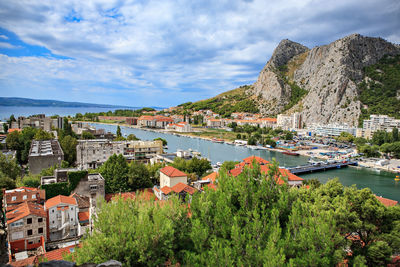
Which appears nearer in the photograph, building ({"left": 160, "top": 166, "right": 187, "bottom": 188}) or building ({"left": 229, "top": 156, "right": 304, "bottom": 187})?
building ({"left": 229, "top": 156, "right": 304, "bottom": 187})

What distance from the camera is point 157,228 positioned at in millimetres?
4172

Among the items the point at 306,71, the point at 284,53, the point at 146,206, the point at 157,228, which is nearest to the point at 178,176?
the point at 146,206

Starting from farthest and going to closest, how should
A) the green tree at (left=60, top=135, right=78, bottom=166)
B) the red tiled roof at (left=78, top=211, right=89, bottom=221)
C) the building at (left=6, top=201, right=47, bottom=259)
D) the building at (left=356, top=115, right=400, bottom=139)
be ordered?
the building at (left=356, top=115, right=400, bottom=139)
the green tree at (left=60, top=135, right=78, bottom=166)
the red tiled roof at (left=78, top=211, right=89, bottom=221)
the building at (left=6, top=201, right=47, bottom=259)

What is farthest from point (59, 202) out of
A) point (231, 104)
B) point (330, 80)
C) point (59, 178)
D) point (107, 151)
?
point (231, 104)

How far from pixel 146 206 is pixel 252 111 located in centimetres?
6901

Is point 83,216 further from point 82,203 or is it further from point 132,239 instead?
point 132,239

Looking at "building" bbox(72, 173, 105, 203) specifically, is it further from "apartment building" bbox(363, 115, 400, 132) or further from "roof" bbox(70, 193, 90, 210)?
"apartment building" bbox(363, 115, 400, 132)

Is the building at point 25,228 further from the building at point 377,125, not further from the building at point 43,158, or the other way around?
the building at point 377,125

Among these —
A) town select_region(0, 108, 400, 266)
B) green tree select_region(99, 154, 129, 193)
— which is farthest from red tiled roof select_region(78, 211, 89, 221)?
green tree select_region(99, 154, 129, 193)

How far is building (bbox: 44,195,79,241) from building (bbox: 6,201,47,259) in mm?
399

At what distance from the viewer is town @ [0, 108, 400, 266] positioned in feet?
25.6

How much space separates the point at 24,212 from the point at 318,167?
77.1ft

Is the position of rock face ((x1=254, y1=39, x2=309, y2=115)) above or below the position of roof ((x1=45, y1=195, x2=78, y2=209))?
above

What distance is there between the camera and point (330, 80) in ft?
193
